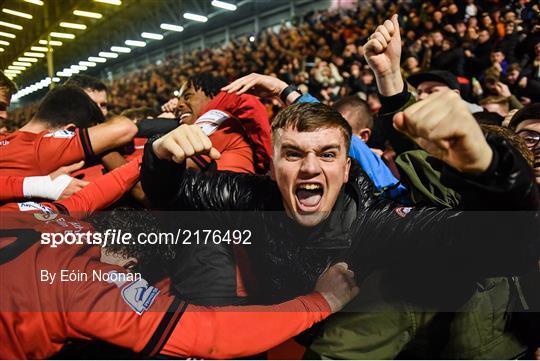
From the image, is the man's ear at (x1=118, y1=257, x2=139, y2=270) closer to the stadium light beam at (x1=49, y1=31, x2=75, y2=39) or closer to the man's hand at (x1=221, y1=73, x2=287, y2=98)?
the man's hand at (x1=221, y1=73, x2=287, y2=98)

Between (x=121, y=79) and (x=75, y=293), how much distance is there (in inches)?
518

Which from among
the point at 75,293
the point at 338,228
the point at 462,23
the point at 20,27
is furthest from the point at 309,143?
the point at 462,23

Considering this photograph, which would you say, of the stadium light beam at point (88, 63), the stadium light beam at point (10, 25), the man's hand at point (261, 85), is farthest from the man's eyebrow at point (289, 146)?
the stadium light beam at point (88, 63)

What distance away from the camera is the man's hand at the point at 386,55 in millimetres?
1365

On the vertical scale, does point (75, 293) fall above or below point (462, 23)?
below

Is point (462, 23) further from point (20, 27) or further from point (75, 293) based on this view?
point (75, 293)

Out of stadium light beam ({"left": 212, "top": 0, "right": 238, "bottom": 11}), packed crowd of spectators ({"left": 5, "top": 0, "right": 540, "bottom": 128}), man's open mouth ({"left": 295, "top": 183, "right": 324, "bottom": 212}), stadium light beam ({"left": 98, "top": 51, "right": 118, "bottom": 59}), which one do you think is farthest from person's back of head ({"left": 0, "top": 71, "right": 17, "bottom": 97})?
stadium light beam ({"left": 212, "top": 0, "right": 238, "bottom": 11})

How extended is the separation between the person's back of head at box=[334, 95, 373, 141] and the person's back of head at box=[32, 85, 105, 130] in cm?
145

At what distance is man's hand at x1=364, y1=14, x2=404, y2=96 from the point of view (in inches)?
53.7

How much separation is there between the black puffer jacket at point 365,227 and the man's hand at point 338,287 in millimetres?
40

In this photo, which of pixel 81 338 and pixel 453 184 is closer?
pixel 453 184

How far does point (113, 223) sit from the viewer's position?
4.78 feet

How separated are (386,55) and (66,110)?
1.30 m

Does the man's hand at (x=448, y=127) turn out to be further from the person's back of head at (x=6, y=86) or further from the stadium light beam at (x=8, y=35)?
the stadium light beam at (x=8, y=35)
